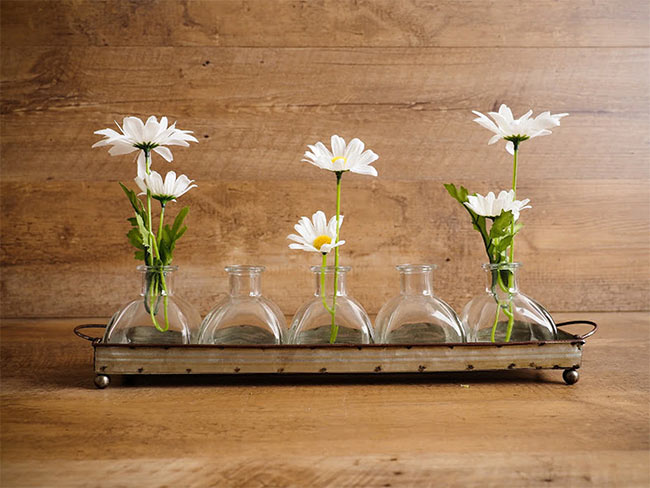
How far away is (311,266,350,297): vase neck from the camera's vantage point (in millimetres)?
784

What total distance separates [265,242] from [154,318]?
1.76 ft

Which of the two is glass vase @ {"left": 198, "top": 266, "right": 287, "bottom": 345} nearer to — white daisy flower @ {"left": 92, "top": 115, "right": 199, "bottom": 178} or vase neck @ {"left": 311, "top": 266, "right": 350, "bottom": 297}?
vase neck @ {"left": 311, "top": 266, "right": 350, "bottom": 297}

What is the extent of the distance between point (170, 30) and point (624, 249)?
3.26ft

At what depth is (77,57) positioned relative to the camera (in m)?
1.27

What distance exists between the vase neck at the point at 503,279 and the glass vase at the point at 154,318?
362mm

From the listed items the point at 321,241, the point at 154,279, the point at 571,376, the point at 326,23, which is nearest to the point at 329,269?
the point at 321,241

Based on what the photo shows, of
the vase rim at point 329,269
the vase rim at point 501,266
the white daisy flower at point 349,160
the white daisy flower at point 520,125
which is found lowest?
the vase rim at point 329,269

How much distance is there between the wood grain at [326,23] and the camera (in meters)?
1.28

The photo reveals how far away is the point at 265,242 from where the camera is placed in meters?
1.29

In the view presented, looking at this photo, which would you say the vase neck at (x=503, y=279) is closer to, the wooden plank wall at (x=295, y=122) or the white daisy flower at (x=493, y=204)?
the white daisy flower at (x=493, y=204)

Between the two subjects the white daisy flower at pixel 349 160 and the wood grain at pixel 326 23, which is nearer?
the white daisy flower at pixel 349 160

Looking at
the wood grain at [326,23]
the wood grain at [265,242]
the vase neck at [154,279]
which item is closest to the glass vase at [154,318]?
the vase neck at [154,279]

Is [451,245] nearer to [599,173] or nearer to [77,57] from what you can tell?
[599,173]

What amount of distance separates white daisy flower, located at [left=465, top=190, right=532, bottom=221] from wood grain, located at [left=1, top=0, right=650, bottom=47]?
0.61 meters
